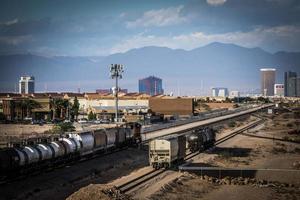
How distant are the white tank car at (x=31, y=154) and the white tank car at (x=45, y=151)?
3.23 ft

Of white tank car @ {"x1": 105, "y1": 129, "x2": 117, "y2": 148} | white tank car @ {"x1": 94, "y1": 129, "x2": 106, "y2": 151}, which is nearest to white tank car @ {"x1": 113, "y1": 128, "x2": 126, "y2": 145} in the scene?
white tank car @ {"x1": 105, "y1": 129, "x2": 117, "y2": 148}

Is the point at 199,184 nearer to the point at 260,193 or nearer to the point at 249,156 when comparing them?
the point at 260,193

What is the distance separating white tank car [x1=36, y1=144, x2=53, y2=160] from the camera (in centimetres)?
5170

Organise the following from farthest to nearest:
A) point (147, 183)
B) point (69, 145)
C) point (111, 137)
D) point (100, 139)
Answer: point (111, 137)
point (100, 139)
point (69, 145)
point (147, 183)

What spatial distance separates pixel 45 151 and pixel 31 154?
281cm

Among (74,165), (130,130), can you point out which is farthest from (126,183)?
(130,130)

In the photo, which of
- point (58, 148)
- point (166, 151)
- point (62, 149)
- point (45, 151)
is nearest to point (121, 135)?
point (166, 151)

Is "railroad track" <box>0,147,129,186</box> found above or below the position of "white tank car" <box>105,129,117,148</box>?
below

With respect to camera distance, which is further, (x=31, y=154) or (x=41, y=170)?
(x=41, y=170)

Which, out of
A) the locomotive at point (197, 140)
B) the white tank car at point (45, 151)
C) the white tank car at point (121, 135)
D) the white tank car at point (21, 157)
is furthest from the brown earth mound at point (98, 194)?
the locomotive at point (197, 140)

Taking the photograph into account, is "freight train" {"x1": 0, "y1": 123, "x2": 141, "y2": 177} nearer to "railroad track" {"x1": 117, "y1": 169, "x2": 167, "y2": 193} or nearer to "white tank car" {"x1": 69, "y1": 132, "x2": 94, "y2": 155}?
"white tank car" {"x1": 69, "y1": 132, "x2": 94, "y2": 155}

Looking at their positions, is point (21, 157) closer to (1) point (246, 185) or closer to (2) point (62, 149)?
(2) point (62, 149)

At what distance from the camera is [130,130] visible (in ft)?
262

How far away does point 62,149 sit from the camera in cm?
5600
